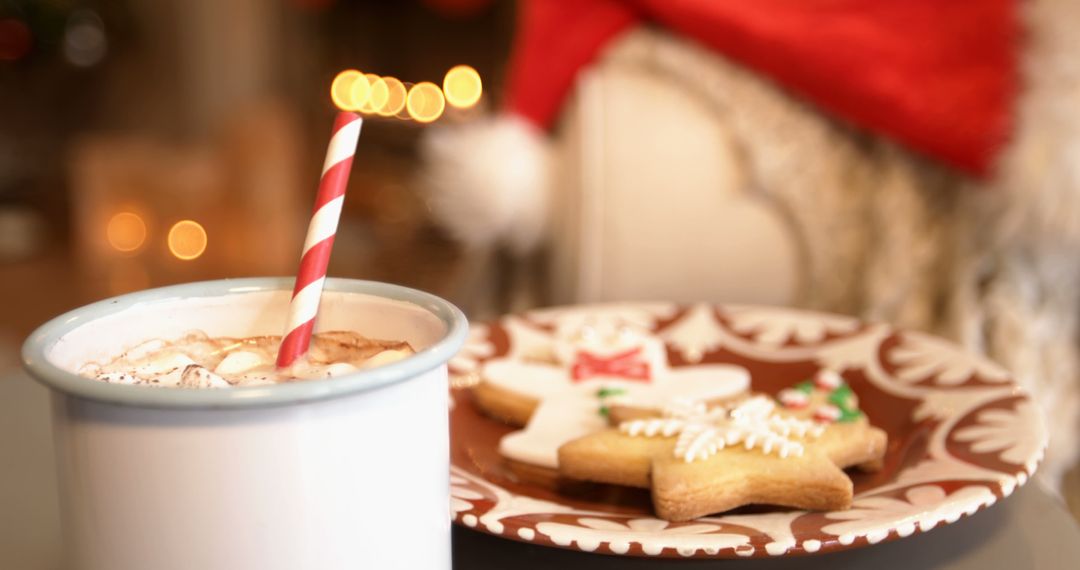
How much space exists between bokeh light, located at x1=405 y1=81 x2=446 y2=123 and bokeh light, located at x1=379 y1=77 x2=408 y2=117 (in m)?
0.02

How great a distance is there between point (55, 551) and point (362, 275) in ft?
6.20

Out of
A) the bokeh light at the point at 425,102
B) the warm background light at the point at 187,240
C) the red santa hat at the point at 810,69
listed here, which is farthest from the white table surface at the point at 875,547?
the bokeh light at the point at 425,102

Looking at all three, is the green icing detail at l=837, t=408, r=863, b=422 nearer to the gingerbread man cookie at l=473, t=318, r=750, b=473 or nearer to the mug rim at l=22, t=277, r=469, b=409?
the gingerbread man cookie at l=473, t=318, r=750, b=473

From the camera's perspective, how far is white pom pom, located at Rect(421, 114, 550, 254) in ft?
3.34

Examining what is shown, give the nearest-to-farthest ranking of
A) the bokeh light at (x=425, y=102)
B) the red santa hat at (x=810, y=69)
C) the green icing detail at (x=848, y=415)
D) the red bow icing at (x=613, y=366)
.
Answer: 1. the green icing detail at (x=848, y=415)
2. the red bow icing at (x=613, y=366)
3. the red santa hat at (x=810, y=69)
4. the bokeh light at (x=425, y=102)

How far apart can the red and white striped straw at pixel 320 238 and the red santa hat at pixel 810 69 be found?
58cm

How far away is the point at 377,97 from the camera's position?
A: 308 centimetres

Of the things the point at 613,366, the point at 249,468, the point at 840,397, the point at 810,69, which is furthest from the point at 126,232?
the point at 249,468

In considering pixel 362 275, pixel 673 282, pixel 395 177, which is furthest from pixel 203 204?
pixel 673 282

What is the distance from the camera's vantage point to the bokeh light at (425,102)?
2914 millimetres

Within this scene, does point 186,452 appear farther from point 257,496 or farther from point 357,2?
point 357,2

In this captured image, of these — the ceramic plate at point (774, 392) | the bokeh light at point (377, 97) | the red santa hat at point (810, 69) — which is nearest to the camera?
the ceramic plate at point (774, 392)

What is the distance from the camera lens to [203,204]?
2830 millimetres

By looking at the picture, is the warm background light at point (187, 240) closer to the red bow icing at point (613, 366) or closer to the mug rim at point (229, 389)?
the red bow icing at point (613, 366)
